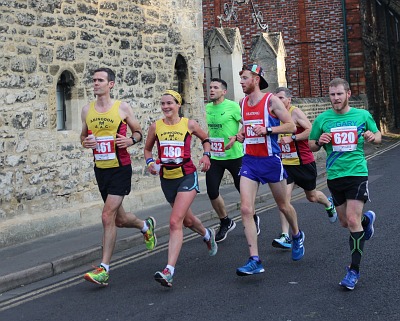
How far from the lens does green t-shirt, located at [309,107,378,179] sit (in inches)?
268

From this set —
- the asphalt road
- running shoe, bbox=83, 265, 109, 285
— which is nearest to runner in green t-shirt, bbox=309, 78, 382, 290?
the asphalt road

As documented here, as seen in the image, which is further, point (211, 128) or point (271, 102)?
point (211, 128)

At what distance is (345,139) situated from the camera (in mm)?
6828

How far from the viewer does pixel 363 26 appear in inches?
1192

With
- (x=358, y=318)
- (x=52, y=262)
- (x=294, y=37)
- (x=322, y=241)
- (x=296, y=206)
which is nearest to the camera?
(x=358, y=318)

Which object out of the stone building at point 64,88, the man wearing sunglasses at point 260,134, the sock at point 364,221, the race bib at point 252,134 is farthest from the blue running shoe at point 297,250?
the stone building at point 64,88

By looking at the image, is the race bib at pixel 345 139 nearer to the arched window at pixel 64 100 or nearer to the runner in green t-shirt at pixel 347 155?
the runner in green t-shirt at pixel 347 155

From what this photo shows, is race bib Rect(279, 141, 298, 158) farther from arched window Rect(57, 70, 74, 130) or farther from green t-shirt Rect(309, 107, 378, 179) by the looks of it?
arched window Rect(57, 70, 74, 130)

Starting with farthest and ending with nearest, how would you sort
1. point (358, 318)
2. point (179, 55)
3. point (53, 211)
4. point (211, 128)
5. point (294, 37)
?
point (294, 37)
point (179, 55)
point (53, 211)
point (211, 128)
point (358, 318)

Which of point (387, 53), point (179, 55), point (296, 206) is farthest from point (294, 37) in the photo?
point (296, 206)

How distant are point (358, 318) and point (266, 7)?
25882 mm

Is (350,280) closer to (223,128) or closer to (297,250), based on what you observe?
(297,250)

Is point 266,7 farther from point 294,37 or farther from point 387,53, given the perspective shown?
point 387,53

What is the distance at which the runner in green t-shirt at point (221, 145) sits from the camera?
31.7ft
